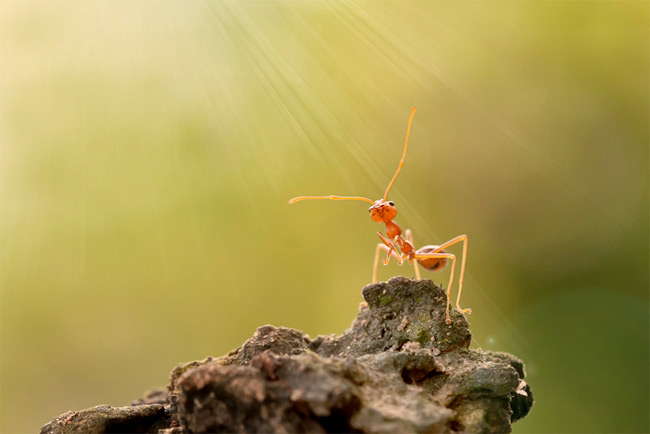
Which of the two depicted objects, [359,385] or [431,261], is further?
[431,261]

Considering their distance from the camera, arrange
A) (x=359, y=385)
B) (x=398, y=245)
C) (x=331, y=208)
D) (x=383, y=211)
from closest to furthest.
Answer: (x=359, y=385)
(x=383, y=211)
(x=398, y=245)
(x=331, y=208)

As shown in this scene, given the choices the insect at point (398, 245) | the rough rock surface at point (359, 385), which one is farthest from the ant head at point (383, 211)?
the rough rock surface at point (359, 385)

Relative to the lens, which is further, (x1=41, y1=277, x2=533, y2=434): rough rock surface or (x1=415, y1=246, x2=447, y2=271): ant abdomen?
(x1=415, y1=246, x2=447, y2=271): ant abdomen

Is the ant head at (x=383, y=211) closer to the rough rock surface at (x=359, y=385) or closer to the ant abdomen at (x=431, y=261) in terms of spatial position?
the ant abdomen at (x=431, y=261)

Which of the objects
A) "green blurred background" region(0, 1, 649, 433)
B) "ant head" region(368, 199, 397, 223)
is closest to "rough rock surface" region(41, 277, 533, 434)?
"ant head" region(368, 199, 397, 223)

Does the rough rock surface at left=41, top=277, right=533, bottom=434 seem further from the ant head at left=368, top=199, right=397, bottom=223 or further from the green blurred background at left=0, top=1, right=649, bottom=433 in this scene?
the green blurred background at left=0, top=1, right=649, bottom=433

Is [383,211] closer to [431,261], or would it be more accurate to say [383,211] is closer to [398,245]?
[398,245]

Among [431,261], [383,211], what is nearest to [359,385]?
[383,211]

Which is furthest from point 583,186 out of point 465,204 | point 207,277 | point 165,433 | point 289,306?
point 165,433

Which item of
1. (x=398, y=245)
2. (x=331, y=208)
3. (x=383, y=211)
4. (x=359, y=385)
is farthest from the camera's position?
(x=331, y=208)

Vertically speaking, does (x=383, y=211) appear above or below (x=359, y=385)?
above
